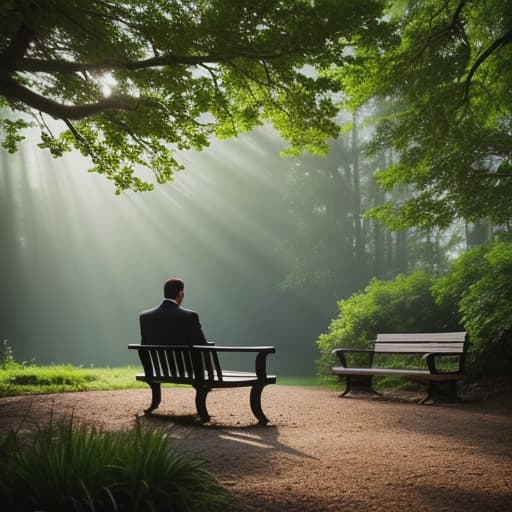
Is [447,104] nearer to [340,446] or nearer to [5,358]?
[340,446]


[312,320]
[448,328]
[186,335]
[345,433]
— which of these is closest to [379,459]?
[345,433]

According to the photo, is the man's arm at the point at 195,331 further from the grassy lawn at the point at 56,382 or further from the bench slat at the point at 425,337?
the bench slat at the point at 425,337

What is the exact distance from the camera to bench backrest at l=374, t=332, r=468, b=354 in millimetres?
8945

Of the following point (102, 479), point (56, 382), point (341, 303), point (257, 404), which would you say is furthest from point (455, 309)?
point (102, 479)

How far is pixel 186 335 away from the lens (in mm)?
6484

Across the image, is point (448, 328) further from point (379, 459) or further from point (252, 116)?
point (379, 459)

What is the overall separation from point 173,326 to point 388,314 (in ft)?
24.9

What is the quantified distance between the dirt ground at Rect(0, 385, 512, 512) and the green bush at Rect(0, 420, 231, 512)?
12.0 inches

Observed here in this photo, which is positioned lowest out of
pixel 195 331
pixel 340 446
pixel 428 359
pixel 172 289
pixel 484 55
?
pixel 340 446

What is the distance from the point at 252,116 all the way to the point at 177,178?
38203 millimetres

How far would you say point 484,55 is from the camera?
30.3 feet

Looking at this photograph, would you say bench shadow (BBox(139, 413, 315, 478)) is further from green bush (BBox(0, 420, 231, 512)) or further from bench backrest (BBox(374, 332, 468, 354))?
bench backrest (BBox(374, 332, 468, 354))

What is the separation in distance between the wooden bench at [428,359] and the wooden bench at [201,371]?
10.3ft

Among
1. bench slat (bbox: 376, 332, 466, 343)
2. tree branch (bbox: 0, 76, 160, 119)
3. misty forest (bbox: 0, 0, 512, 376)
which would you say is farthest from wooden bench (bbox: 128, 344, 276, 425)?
tree branch (bbox: 0, 76, 160, 119)
